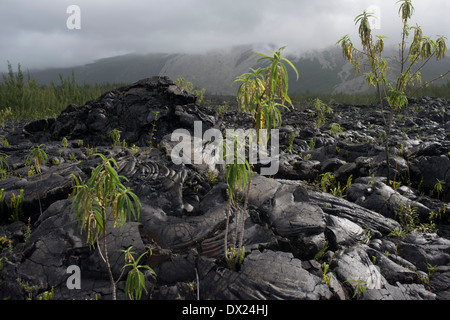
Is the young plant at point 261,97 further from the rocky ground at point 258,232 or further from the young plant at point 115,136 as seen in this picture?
the young plant at point 115,136

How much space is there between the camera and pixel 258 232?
4293 mm

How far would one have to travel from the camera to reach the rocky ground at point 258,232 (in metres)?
3.29

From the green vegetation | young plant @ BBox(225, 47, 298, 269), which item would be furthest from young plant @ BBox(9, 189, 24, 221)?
the green vegetation

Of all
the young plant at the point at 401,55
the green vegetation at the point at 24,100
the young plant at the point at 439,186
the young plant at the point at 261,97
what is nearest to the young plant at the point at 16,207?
the young plant at the point at 261,97

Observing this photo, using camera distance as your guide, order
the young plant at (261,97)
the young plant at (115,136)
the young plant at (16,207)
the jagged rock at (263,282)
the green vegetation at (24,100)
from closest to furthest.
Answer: the young plant at (261,97) → the jagged rock at (263,282) → the young plant at (16,207) → the young plant at (115,136) → the green vegetation at (24,100)

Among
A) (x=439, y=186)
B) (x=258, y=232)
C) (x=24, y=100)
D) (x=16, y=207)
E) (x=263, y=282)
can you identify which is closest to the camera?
(x=263, y=282)

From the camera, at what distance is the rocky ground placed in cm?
329

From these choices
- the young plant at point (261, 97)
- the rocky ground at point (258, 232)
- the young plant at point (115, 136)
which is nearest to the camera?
the young plant at point (261, 97)

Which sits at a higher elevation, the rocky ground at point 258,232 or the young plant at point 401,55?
the young plant at point 401,55

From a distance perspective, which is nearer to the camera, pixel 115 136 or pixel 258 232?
pixel 258 232

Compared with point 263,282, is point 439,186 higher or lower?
higher

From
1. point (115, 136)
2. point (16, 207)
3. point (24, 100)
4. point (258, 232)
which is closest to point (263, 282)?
point (258, 232)

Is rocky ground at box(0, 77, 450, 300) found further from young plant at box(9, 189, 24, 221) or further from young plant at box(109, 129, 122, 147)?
young plant at box(109, 129, 122, 147)

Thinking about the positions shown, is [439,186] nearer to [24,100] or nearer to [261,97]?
[261,97]
